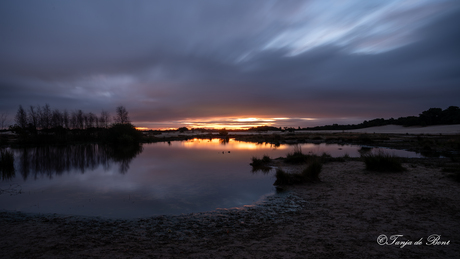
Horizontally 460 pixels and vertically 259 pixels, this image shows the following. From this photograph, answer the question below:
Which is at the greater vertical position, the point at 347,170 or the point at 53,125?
the point at 53,125

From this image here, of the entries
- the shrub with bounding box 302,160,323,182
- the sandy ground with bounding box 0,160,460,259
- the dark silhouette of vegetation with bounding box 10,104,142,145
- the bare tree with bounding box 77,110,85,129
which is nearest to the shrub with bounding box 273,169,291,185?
the shrub with bounding box 302,160,323,182

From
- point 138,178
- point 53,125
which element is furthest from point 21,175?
point 53,125

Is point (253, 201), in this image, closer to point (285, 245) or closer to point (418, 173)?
point (285, 245)

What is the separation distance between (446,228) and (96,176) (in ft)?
47.1

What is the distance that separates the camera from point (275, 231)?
4941 mm

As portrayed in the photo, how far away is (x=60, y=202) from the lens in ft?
25.3

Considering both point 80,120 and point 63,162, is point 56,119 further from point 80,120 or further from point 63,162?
point 63,162

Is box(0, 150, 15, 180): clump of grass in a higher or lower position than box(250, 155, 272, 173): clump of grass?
higher

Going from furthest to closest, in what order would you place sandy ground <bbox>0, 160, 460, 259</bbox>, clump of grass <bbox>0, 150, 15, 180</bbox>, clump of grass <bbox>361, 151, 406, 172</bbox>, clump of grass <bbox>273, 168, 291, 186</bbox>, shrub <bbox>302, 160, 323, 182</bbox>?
clump of grass <bbox>0, 150, 15, 180</bbox>
clump of grass <bbox>361, 151, 406, 172</bbox>
shrub <bbox>302, 160, 323, 182</bbox>
clump of grass <bbox>273, 168, 291, 186</bbox>
sandy ground <bbox>0, 160, 460, 259</bbox>

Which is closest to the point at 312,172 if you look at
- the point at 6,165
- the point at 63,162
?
the point at 6,165

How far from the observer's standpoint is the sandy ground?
391 cm

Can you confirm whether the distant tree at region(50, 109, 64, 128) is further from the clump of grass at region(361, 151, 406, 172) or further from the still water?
the clump of grass at region(361, 151, 406, 172)

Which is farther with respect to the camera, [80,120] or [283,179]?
[80,120]

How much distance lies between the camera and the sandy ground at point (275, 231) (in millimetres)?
3910
